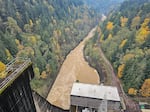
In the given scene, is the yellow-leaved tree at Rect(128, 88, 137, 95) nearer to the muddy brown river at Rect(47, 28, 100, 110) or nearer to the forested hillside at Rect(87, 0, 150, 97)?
the forested hillside at Rect(87, 0, 150, 97)

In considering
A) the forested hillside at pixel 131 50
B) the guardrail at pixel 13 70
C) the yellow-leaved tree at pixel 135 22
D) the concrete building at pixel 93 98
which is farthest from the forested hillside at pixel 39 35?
the yellow-leaved tree at pixel 135 22

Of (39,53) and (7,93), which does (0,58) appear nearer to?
(39,53)

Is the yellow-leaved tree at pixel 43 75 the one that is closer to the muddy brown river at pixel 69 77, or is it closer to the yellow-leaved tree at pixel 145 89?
the muddy brown river at pixel 69 77

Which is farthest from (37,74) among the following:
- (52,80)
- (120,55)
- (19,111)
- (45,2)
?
(45,2)

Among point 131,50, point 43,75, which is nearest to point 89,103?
point 43,75

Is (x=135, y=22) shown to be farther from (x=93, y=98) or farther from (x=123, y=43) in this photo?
(x=93, y=98)
